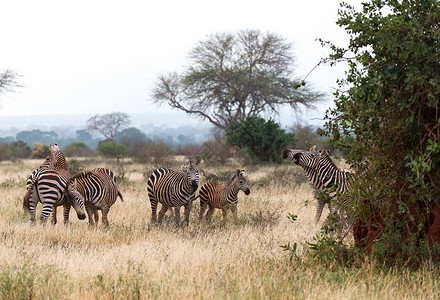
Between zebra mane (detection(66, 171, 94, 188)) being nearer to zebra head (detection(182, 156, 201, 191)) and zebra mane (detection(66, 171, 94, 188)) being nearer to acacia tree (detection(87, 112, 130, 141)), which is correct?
zebra head (detection(182, 156, 201, 191))

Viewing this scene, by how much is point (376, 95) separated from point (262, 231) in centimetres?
364

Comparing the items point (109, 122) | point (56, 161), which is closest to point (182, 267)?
point (56, 161)

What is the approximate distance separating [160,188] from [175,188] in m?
0.45

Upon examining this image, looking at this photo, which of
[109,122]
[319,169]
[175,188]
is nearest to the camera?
[175,188]

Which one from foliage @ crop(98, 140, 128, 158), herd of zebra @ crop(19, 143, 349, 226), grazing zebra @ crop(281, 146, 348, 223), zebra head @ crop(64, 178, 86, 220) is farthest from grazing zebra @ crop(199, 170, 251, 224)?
foliage @ crop(98, 140, 128, 158)

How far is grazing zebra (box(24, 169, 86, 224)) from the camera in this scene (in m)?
8.09

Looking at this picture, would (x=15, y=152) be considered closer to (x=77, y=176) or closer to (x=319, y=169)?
(x=77, y=176)

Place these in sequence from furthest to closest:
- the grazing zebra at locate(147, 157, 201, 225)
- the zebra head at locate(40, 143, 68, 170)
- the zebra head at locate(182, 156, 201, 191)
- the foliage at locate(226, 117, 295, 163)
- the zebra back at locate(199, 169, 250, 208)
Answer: the foliage at locate(226, 117, 295, 163), the zebra head at locate(40, 143, 68, 170), the zebra back at locate(199, 169, 250, 208), the grazing zebra at locate(147, 157, 201, 225), the zebra head at locate(182, 156, 201, 191)

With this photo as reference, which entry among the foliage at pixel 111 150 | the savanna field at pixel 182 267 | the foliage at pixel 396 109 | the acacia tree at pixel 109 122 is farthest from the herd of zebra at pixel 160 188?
the acacia tree at pixel 109 122

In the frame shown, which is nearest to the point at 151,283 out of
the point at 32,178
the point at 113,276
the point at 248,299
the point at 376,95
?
the point at 113,276

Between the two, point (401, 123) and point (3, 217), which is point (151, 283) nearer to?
point (401, 123)

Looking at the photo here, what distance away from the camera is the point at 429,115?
5234 millimetres

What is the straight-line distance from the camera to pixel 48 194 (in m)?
8.09

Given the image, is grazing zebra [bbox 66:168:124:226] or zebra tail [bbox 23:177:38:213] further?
zebra tail [bbox 23:177:38:213]
